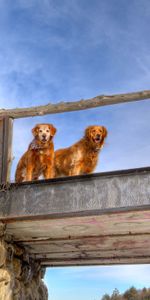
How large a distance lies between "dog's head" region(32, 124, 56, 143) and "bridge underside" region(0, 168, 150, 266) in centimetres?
120

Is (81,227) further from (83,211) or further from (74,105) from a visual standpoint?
(74,105)

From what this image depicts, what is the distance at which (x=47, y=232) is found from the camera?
23.0ft

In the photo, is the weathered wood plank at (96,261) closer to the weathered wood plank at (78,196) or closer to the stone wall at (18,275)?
the stone wall at (18,275)

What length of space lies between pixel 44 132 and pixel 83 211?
190 centimetres

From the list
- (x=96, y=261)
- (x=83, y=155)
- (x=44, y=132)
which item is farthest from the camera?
(x=96, y=261)

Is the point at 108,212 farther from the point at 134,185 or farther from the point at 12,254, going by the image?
the point at 12,254

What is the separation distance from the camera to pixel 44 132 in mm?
7410

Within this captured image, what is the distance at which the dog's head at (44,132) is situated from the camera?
741 centimetres

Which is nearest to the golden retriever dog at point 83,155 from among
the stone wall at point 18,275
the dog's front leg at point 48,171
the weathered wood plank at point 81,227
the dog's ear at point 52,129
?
the dog's front leg at point 48,171

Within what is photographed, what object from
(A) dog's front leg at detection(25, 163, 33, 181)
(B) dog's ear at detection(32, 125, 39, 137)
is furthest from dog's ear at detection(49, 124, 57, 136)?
(A) dog's front leg at detection(25, 163, 33, 181)

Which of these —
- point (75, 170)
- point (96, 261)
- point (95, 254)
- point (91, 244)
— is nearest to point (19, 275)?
point (91, 244)

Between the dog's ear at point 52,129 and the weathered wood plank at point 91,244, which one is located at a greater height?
the dog's ear at point 52,129

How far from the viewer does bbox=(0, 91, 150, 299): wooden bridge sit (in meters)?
5.90

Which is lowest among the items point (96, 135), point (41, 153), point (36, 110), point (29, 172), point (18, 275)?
point (18, 275)
